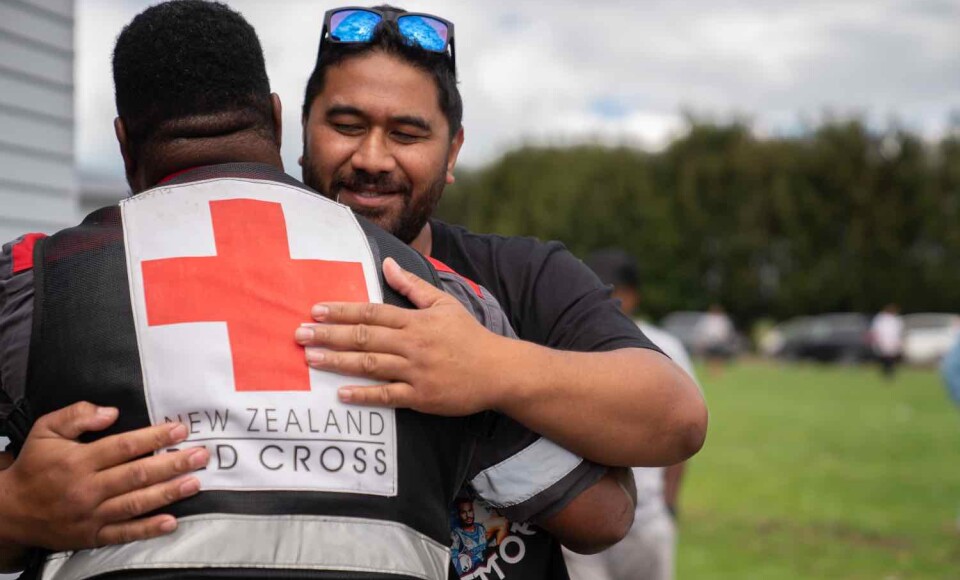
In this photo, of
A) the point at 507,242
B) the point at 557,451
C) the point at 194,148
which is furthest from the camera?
the point at 507,242

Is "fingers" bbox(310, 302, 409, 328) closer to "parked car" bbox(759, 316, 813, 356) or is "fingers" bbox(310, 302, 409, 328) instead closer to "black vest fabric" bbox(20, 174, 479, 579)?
"black vest fabric" bbox(20, 174, 479, 579)

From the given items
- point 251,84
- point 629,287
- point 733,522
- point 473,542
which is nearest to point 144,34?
point 251,84

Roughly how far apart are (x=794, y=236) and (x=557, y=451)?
137 ft

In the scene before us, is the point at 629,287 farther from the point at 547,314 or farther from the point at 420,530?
the point at 420,530

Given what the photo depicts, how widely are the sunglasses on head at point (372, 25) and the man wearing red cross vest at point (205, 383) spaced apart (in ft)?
2.27

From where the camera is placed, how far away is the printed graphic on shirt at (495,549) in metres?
2.00

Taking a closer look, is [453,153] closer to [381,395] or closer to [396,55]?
[396,55]

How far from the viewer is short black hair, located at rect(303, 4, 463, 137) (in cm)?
239

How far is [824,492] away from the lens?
35.7ft

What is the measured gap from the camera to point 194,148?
1725mm

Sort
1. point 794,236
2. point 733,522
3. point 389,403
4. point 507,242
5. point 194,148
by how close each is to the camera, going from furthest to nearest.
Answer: point 794,236
point 733,522
point 507,242
point 194,148
point 389,403

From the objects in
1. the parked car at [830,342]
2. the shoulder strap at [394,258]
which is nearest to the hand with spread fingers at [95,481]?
the shoulder strap at [394,258]

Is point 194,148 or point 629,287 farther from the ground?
point 194,148

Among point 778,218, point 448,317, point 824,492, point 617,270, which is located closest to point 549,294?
point 448,317
